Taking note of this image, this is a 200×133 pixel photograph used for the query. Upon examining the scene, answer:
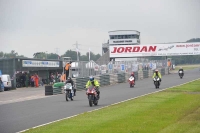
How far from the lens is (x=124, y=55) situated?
83500 millimetres

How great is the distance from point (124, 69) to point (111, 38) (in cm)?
5195

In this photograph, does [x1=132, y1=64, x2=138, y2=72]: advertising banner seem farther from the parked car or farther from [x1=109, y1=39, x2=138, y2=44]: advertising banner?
[x1=109, y1=39, x2=138, y2=44]: advertising banner

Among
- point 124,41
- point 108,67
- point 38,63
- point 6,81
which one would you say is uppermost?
point 124,41

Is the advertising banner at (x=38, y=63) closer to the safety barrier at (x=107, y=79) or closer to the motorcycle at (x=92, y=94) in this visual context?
the safety barrier at (x=107, y=79)

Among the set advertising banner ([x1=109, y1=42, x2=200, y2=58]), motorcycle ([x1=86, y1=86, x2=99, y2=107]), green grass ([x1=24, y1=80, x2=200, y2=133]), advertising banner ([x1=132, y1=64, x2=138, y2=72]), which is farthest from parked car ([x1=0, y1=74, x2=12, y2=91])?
advertising banner ([x1=109, y1=42, x2=200, y2=58])

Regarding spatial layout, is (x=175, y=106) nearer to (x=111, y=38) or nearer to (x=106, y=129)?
(x=106, y=129)

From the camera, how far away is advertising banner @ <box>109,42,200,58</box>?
78.8 m

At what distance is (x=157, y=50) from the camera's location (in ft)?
266

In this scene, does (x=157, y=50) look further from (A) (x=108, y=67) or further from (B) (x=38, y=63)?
(A) (x=108, y=67)

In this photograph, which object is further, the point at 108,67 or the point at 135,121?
the point at 108,67

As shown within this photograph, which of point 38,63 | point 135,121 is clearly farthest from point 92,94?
point 38,63

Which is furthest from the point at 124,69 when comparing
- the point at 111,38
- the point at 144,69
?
the point at 111,38

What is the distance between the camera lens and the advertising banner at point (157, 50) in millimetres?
78812

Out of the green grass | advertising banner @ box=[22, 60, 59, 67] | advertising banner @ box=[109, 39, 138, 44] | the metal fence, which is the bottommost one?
the green grass
